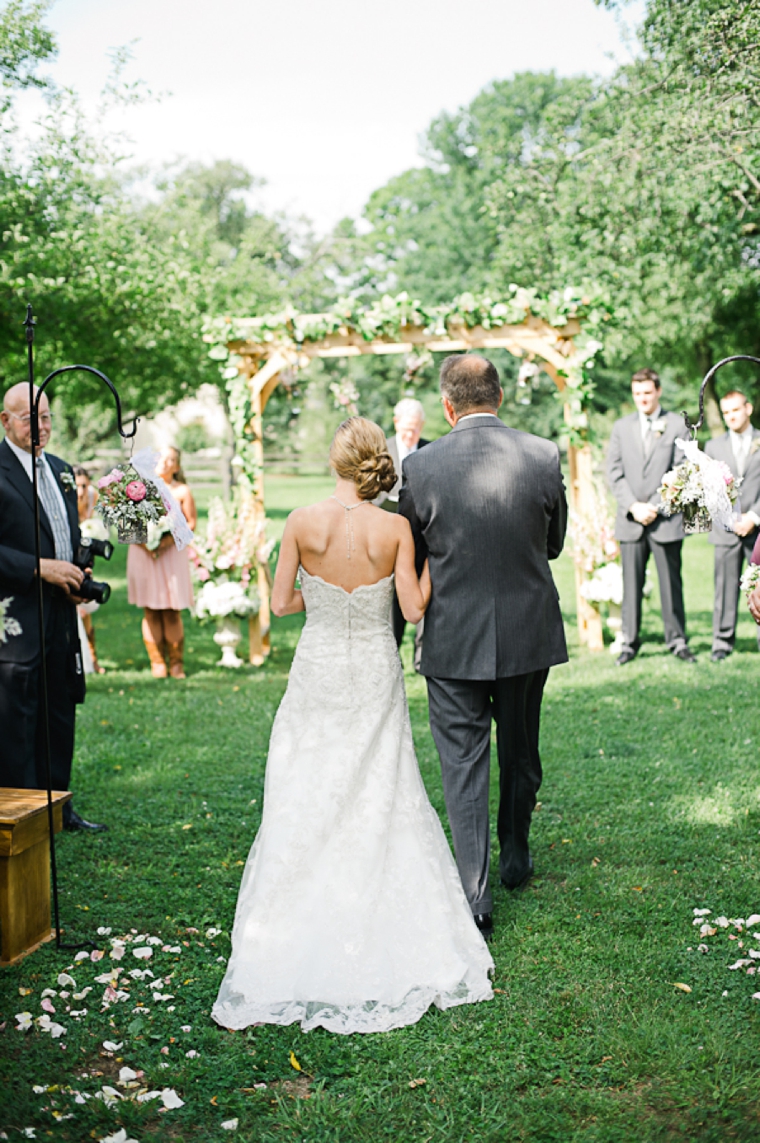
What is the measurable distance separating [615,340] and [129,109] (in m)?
10.5

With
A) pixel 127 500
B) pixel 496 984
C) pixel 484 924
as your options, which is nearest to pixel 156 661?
pixel 127 500

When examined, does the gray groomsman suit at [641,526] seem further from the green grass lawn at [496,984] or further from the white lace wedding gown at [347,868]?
the white lace wedding gown at [347,868]

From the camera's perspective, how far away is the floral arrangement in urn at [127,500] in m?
4.44

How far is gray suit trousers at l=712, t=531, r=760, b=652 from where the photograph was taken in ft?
29.8

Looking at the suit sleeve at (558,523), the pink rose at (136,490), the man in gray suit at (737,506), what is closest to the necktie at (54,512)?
the pink rose at (136,490)

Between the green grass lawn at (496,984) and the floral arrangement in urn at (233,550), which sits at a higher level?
the floral arrangement in urn at (233,550)

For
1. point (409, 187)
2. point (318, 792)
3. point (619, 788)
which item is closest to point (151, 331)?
point (619, 788)

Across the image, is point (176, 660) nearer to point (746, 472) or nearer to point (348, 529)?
point (746, 472)

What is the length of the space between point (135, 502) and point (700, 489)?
2489 mm

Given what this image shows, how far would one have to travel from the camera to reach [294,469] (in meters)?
46.1

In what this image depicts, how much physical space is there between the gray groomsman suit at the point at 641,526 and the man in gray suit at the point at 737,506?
365mm

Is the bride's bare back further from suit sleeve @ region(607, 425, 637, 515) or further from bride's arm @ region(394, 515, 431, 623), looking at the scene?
suit sleeve @ region(607, 425, 637, 515)

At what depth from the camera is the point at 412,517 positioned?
3.91 meters

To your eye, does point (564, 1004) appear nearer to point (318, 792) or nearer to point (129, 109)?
point (318, 792)
